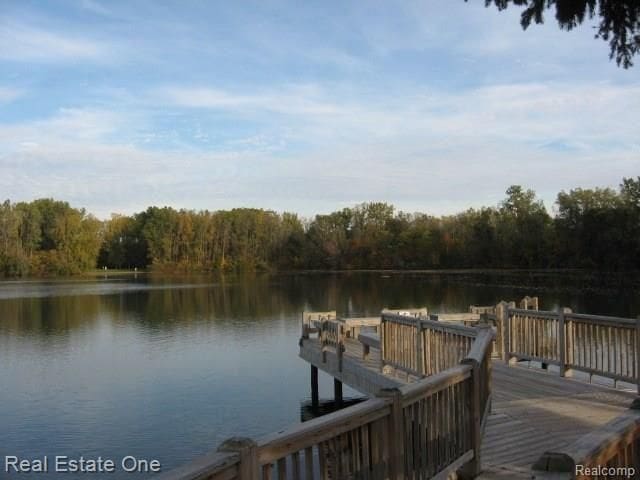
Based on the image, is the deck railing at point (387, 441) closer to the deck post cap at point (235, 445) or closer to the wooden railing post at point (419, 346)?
the deck post cap at point (235, 445)

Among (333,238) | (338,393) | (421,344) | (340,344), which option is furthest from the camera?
(333,238)

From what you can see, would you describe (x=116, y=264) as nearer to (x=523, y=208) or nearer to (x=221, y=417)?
(x=523, y=208)

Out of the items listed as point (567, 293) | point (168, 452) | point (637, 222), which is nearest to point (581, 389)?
point (168, 452)

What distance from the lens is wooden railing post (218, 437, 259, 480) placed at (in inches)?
107

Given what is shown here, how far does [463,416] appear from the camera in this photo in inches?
205

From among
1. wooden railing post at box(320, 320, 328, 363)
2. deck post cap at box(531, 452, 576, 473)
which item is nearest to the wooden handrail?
deck post cap at box(531, 452, 576, 473)

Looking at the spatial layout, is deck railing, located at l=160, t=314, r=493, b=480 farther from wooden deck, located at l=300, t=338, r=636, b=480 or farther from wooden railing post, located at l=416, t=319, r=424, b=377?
wooden railing post, located at l=416, t=319, r=424, b=377

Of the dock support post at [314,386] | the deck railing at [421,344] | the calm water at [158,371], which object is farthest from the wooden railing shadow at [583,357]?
the dock support post at [314,386]

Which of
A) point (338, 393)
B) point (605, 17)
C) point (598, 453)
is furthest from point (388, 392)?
point (338, 393)

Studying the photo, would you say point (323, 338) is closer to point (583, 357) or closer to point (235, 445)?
point (583, 357)

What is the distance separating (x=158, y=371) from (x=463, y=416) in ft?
53.2

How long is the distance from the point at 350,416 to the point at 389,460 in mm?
655

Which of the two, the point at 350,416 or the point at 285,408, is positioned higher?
the point at 350,416

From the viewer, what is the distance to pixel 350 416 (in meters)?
3.51
